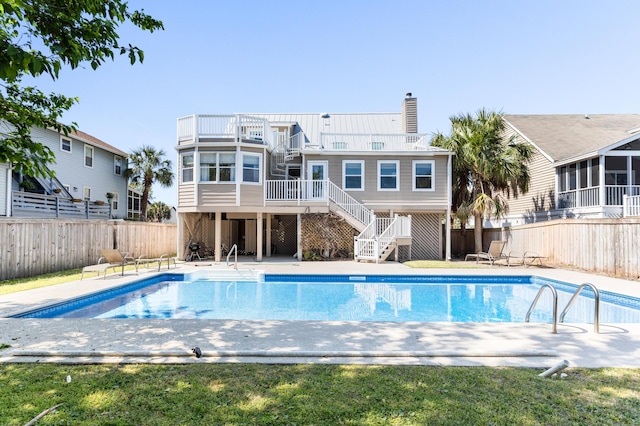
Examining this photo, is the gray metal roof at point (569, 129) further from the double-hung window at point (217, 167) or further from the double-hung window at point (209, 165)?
the double-hung window at point (209, 165)

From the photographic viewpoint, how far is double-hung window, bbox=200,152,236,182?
15.8 m

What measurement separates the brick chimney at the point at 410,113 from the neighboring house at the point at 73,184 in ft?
56.6

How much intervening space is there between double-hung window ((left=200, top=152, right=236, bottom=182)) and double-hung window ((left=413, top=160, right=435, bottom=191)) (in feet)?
29.6

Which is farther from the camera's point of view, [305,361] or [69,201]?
[69,201]

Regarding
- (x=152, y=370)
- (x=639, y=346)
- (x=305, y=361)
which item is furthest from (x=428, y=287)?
(x=152, y=370)

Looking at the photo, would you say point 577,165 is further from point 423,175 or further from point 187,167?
point 187,167

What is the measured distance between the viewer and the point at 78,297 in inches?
317

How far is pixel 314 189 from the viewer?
1672 cm

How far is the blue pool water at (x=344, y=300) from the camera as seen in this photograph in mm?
7695

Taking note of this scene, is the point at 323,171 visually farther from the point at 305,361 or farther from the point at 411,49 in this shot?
the point at 305,361

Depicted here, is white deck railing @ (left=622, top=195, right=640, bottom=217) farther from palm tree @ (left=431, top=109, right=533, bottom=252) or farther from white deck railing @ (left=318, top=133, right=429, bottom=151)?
white deck railing @ (left=318, top=133, right=429, bottom=151)

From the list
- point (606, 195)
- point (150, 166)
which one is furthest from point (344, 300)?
point (150, 166)

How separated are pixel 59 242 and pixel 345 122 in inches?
664

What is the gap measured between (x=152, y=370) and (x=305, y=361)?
175 cm
